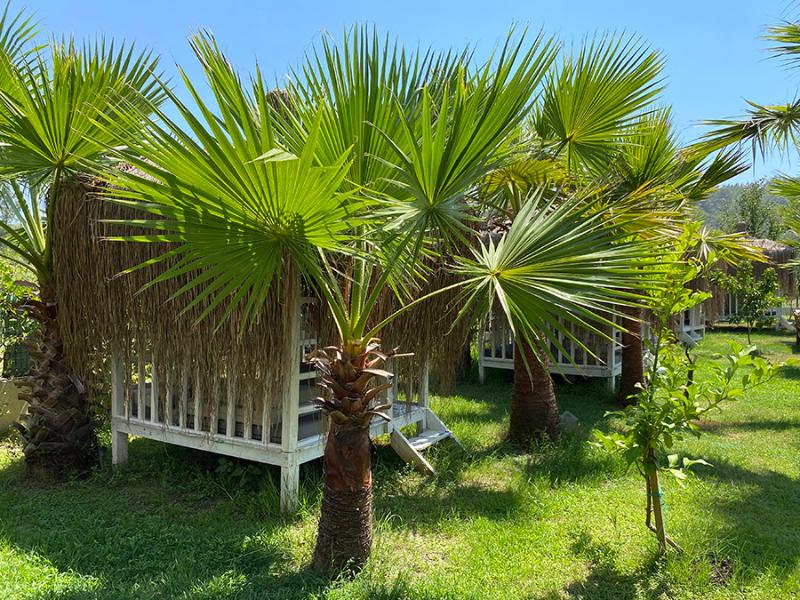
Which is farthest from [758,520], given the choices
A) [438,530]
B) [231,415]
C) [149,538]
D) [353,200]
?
[149,538]

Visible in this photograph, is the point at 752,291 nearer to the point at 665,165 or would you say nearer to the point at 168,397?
the point at 665,165

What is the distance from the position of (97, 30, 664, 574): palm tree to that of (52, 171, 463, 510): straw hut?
0.87 m

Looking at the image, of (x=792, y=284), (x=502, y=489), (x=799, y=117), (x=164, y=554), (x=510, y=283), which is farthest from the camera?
(x=792, y=284)

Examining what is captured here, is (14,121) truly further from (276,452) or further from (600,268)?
(600,268)

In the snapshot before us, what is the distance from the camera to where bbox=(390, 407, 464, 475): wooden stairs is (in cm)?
587

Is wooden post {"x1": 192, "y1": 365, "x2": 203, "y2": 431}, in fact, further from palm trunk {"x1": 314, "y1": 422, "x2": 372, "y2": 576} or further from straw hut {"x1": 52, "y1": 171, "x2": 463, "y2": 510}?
palm trunk {"x1": 314, "y1": 422, "x2": 372, "y2": 576}

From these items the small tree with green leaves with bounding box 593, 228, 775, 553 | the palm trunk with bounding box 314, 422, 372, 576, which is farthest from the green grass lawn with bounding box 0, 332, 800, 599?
the small tree with green leaves with bounding box 593, 228, 775, 553

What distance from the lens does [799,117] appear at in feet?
22.7

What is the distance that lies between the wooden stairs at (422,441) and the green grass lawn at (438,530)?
14 cm

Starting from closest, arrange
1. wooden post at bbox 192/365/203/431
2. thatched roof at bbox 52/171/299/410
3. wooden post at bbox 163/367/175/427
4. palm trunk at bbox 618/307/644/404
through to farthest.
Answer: thatched roof at bbox 52/171/299/410, wooden post at bbox 163/367/175/427, wooden post at bbox 192/365/203/431, palm trunk at bbox 618/307/644/404

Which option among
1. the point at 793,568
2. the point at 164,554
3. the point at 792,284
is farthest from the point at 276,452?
the point at 792,284

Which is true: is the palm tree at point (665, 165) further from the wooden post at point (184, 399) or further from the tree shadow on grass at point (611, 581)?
the wooden post at point (184, 399)

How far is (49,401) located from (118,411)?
0.65m

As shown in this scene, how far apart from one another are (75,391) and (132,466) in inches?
39.0
